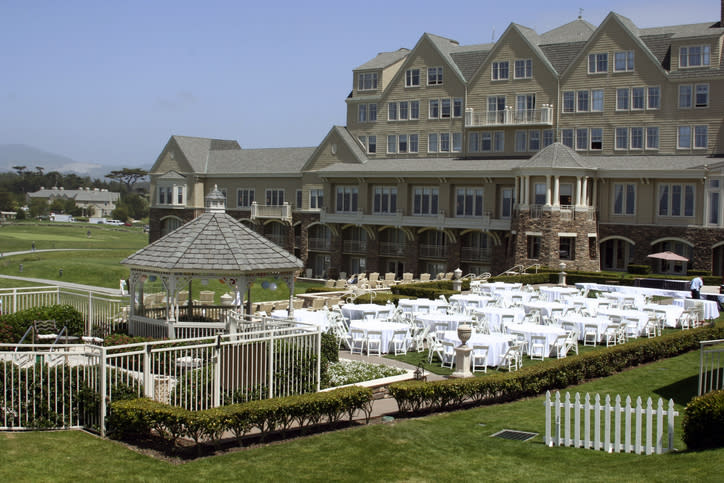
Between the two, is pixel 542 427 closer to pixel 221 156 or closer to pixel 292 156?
pixel 292 156

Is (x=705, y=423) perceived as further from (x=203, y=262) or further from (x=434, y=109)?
(x=434, y=109)

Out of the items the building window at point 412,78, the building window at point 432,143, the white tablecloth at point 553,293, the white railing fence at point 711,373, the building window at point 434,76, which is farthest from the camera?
the building window at point 412,78

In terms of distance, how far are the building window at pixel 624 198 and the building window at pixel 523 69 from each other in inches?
430

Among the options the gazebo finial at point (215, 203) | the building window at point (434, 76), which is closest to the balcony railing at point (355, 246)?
the building window at point (434, 76)

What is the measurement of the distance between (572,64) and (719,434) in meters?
45.5

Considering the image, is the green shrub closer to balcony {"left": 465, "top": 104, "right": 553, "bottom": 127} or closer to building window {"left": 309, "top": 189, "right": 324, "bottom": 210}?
balcony {"left": 465, "top": 104, "right": 553, "bottom": 127}

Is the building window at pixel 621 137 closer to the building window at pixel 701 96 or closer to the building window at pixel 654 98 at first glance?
the building window at pixel 654 98

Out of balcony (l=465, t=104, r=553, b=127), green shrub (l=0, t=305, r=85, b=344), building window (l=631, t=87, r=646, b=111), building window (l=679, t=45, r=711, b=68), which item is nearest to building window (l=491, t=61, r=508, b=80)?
balcony (l=465, t=104, r=553, b=127)

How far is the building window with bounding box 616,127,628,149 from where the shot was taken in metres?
52.9

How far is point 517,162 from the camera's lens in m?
55.1

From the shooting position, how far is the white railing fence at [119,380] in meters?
13.7

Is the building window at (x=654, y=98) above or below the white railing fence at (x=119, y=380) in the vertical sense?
above

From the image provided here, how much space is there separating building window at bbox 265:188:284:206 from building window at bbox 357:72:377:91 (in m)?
12.0

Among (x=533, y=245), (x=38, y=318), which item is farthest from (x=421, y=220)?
(x=38, y=318)
